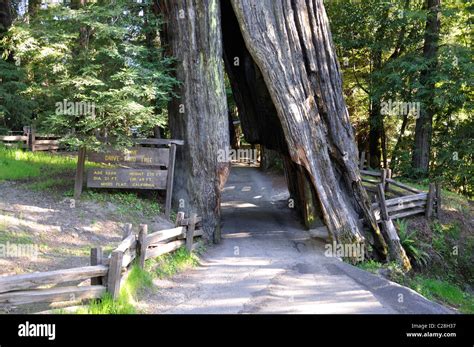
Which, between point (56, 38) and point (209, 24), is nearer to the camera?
point (56, 38)

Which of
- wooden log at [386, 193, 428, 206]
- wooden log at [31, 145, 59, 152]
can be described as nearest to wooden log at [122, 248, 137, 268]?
wooden log at [386, 193, 428, 206]

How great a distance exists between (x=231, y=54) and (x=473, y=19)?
30.4 feet

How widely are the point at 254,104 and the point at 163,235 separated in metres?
8.80

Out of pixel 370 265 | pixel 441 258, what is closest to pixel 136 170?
pixel 370 265

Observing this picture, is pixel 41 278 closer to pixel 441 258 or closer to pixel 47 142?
pixel 441 258

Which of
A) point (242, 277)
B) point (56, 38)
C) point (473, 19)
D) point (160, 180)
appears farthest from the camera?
point (473, 19)

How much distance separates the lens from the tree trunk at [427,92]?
57.8 ft

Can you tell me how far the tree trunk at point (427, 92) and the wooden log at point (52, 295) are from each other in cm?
1557

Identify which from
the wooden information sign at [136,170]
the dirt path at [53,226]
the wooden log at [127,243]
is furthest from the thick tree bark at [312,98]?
the wooden log at [127,243]

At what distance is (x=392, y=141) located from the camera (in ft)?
85.1

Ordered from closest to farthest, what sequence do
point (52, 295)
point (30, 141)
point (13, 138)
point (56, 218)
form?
1. point (52, 295)
2. point (56, 218)
3. point (13, 138)
4. point (30, 141)

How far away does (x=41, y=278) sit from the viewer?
490 centimetres
